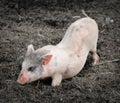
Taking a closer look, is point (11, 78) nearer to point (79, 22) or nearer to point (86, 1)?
point (79, 22)

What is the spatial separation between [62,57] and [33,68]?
0.41 metres

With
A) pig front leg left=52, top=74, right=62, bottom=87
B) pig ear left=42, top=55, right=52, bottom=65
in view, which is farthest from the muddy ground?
pig ear left=42, top=55, right=52, bottom=65

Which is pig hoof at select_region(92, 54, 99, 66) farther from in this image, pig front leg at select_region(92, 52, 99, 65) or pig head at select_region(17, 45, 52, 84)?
pig head at select_region(17, 45, 52, 84)

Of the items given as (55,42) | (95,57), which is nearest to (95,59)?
(95,57)

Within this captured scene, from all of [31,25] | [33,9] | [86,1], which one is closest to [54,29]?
[31,25]

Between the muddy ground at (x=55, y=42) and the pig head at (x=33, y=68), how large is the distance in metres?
0.11

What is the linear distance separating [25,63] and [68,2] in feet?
11.3

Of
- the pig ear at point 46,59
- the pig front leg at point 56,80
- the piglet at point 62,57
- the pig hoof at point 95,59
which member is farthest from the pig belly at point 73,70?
the pig hoof at point 95,59

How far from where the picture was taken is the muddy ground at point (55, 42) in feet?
15.3

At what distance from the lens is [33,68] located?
470cm

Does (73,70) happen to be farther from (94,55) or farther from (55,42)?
(55,42)

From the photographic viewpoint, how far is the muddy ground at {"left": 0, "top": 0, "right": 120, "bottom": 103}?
15.3 ft

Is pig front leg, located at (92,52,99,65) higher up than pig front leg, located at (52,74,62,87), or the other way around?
pig front leg, located at (52,74,62,87)

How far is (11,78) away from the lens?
16.4ft
